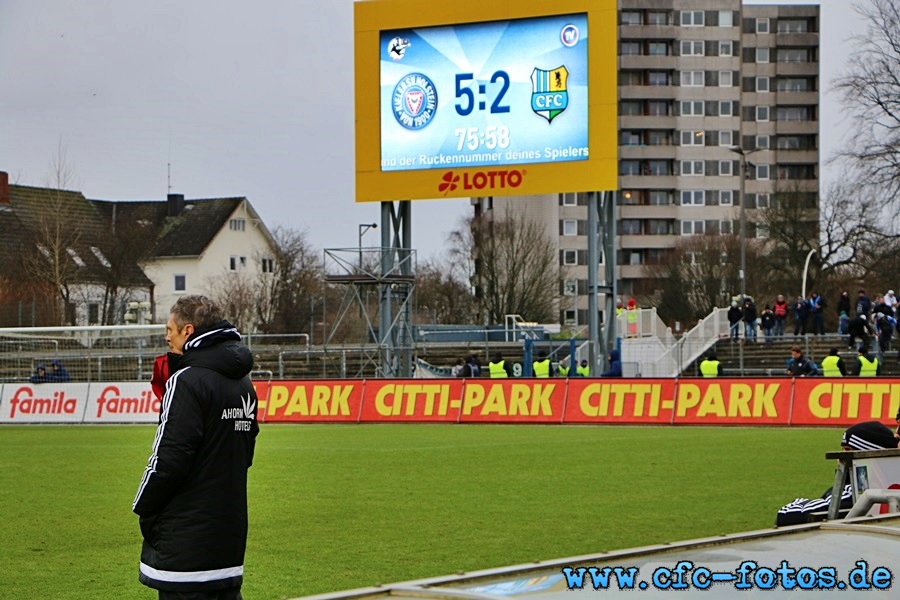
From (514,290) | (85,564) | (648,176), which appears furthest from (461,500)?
(648,176)

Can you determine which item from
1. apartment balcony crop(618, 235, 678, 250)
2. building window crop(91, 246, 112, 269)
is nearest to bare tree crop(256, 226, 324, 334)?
building window crop(91, 246, 112, 269)

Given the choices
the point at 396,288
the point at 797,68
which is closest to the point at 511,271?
the point at 396,288

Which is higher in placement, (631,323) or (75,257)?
(75,257)

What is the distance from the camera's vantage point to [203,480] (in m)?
6.77

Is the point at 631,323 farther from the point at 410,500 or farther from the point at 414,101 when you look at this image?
the point at 410,500

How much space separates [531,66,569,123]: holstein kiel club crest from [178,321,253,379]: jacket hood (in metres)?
35.4

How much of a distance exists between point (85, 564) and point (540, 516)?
5496 millimetres

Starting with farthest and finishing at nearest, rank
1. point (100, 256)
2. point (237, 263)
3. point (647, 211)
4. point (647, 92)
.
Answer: point (647, 211) < point (647, 92) < point (237, 263) < point (100, 256)

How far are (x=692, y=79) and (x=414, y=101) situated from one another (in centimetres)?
7877

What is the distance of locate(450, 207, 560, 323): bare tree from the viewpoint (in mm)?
79062

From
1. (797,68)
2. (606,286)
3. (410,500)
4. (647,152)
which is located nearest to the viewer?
(410,500)

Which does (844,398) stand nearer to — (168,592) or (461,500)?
(461,500)

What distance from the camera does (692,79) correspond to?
387 ft

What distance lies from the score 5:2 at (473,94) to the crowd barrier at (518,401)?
10558 mm
